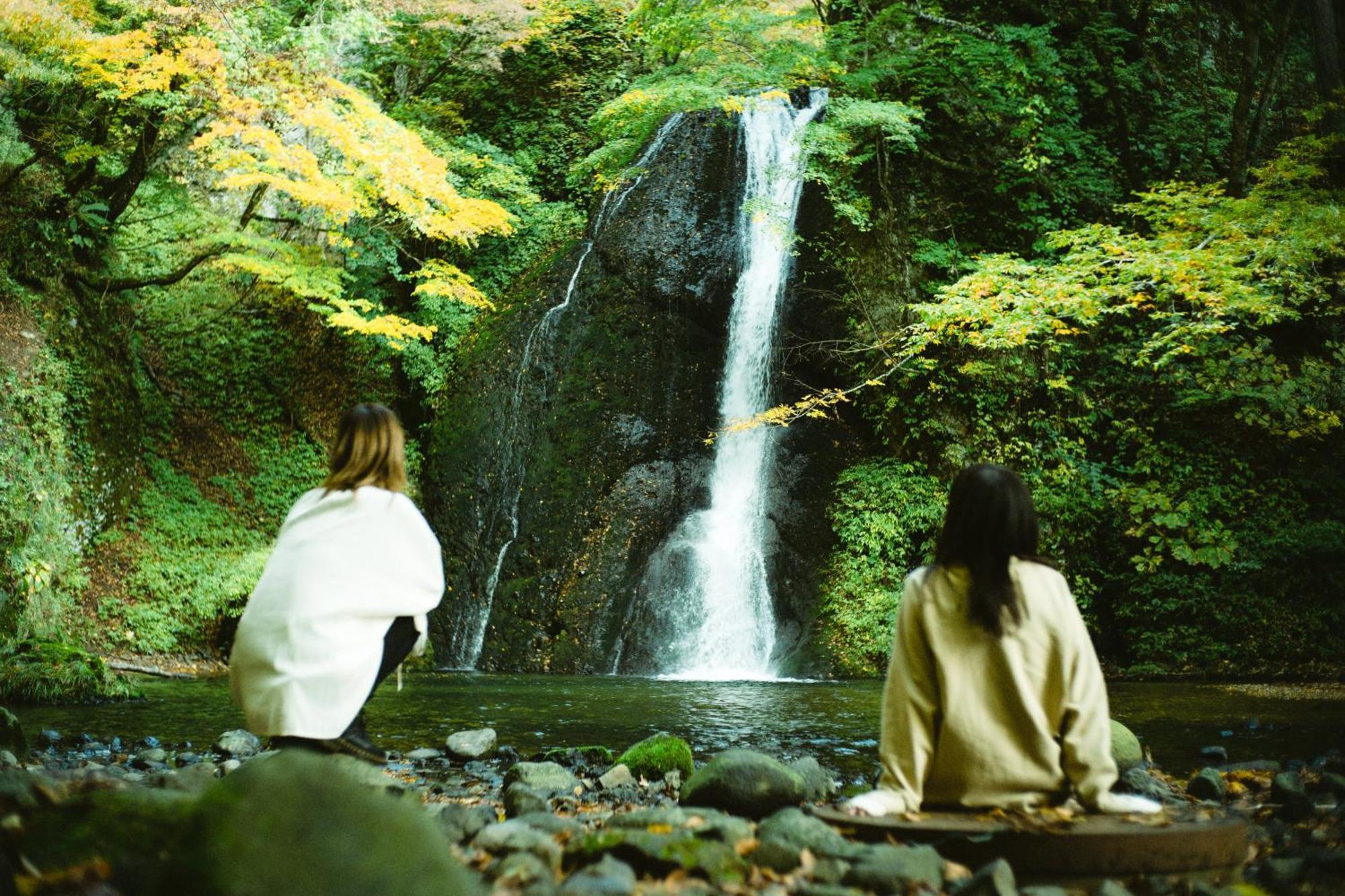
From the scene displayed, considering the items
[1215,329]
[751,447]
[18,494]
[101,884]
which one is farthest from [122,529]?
[1215,329]

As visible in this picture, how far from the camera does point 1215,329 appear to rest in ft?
29.0

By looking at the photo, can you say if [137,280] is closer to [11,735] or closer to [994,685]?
[11,735]

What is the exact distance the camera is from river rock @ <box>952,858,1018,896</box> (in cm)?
232

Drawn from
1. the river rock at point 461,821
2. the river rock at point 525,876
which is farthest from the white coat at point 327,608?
the river rock at point 525,876

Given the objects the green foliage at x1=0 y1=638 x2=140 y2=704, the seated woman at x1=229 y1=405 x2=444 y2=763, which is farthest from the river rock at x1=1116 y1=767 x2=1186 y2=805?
the green foliage at x1=0 y1=638 x2=140 y2=704

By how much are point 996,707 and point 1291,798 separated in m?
2.09

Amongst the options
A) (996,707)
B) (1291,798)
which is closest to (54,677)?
(996,707)

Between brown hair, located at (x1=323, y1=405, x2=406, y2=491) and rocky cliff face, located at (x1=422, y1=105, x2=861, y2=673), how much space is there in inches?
323

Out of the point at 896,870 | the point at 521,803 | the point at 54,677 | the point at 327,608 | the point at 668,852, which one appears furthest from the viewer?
the point at 54,677

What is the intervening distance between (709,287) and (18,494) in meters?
9.47

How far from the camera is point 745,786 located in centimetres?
388

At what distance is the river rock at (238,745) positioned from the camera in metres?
5.64

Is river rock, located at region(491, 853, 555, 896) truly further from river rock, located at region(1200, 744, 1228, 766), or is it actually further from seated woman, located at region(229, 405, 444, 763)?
river rock, located at region(1200, 744, 1228, 766)

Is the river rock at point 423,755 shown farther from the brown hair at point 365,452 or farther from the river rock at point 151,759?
the brown hair at point 365,452
